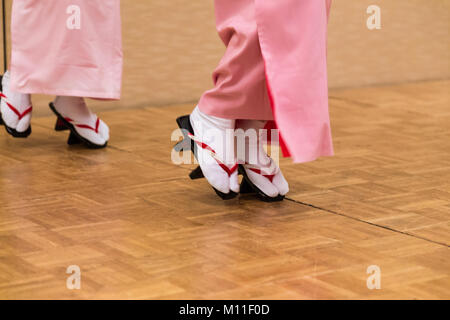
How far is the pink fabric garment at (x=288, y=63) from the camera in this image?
1406mm

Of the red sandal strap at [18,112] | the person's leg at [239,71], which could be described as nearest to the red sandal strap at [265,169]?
the person's leg at [239,71]

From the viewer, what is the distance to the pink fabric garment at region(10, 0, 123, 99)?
192cm

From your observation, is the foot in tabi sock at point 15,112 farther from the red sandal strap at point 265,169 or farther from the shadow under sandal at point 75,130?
the red sandal strap at point 265,169

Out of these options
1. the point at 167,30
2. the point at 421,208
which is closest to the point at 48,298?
the point at 421,208

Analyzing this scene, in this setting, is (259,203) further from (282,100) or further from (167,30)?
(167,30)

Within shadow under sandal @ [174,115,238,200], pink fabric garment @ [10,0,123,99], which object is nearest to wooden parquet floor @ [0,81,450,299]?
shadow under sandal @ [174,115,238,200]

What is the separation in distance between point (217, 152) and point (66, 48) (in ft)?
1.87

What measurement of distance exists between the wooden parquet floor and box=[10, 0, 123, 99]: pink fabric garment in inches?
6.3

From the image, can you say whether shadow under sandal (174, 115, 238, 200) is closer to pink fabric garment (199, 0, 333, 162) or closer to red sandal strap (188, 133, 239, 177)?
red sandal strap (188, 133, 239, 177)

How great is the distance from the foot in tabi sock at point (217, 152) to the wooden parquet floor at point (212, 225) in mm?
48

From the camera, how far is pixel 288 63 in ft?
4.63

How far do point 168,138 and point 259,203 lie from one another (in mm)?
662

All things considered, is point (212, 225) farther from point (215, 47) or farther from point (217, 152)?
point (215, 47)

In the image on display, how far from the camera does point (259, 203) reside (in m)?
1.59
